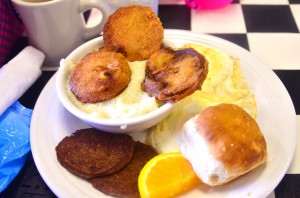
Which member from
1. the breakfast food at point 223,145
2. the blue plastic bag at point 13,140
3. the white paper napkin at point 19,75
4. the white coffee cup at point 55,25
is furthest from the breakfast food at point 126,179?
the white coffee cup at point 55,25

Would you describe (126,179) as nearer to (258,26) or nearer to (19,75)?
(19,75)

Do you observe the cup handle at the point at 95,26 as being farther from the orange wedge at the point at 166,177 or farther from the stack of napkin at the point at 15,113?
the orange wedge at the point at 166,177

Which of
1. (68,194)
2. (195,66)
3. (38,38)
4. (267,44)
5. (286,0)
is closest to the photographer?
(68,194)

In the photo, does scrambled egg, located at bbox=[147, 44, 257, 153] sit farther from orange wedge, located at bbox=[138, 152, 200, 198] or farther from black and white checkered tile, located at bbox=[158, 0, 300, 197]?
black and white checkered tile, located at bbox=[158, 0, 300, 197]

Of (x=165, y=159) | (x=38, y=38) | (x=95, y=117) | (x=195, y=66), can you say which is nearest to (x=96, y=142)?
(x=95, y=117)

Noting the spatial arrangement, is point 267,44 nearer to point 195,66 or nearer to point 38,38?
point 195,66
